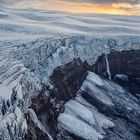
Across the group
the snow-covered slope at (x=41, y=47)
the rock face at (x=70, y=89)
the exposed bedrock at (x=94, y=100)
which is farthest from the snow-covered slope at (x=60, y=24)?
the exposed bedrock at (x=94, y=100)

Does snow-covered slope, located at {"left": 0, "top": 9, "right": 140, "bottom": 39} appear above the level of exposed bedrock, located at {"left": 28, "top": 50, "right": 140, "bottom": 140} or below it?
above

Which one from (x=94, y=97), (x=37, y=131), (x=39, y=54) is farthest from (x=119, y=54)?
(x=37, y=131)

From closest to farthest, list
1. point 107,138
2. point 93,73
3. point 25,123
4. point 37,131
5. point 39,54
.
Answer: point 25,123
point 37,131
point 39,54
point 107,138
point 93,73

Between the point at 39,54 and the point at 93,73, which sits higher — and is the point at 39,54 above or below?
above

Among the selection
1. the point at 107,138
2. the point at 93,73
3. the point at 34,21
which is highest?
the point at 34,21

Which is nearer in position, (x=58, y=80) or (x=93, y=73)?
(x=58, y=80)

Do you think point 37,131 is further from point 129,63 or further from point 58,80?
point 129,63

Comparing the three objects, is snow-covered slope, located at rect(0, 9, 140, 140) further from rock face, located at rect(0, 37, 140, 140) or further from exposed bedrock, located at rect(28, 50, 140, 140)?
exposed bedrock, located at rect(28, 50, 140, 140)

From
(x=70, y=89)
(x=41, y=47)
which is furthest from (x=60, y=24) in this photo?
(x=41, y=47)

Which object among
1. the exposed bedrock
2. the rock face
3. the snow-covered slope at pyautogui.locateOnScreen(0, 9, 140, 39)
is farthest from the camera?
the snow-covered slope at pyautogui.locateOnScreen(0, 9, 140, 39)

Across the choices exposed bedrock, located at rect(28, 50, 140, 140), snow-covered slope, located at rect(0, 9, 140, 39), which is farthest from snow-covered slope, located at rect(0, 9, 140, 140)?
exposed bedrock, located at rect(28, 50, 140, 140)
